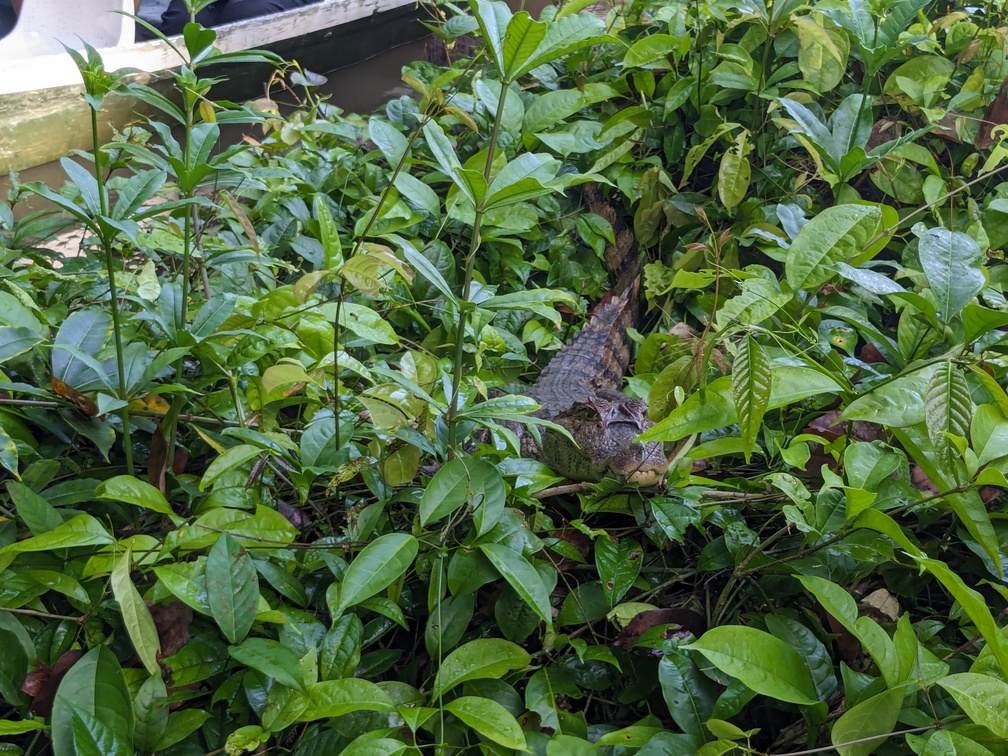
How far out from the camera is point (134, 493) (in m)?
1.14

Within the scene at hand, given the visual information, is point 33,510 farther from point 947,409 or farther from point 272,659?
point 947,409

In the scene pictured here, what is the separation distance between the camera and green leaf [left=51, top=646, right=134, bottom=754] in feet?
3.15

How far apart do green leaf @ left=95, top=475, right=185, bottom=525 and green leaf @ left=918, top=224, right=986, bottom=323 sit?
1.30 metres

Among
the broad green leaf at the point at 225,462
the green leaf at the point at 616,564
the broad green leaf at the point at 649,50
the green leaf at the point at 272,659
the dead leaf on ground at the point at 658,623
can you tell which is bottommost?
the dead leaf on ground at the point at 658,623

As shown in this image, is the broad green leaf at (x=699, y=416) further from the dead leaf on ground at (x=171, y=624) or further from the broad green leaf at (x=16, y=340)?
the broad green leaf at (x=16, y=340)

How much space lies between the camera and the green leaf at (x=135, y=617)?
94 cm

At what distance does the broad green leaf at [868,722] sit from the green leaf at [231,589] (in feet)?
2.85

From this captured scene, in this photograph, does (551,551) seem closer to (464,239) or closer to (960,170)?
(464,239)

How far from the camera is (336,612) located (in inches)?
39.8

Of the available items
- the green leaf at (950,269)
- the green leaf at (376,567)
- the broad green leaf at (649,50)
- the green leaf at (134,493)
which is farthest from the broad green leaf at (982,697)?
the broad green leaf at (649,50)

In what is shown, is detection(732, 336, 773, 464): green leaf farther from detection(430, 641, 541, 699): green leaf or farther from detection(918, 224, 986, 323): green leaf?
detection(430, 641, 541, 699): green leaf

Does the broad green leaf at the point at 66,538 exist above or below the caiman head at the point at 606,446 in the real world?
above

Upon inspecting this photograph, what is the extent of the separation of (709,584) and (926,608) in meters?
0.40

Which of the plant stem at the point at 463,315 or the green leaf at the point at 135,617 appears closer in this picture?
the green leaf at the point at 135,617
